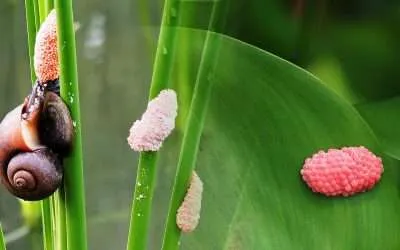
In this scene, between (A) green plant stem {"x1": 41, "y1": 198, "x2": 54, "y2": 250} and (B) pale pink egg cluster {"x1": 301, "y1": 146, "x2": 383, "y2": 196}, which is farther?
(A) green plant stem {"x1": 41, "y1": 198, "x2": 54, "y2": 250}

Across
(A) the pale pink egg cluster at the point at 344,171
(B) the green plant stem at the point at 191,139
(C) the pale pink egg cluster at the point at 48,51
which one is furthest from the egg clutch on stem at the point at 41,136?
(A) the pale pink egg cluster at the point at 344,171

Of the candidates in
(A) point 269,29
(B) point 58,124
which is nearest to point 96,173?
(B) point 58,124

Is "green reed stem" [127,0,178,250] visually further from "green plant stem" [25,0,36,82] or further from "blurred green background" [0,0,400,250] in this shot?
"green plant stem" [25,0,36,82]

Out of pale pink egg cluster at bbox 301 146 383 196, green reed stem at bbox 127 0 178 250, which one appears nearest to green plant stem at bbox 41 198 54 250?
green reed stem at bbox 127 0 178 250

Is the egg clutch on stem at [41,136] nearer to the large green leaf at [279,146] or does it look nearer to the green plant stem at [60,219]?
the green plant stem at [60,219]

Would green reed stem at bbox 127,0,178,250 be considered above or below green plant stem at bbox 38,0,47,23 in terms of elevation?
below

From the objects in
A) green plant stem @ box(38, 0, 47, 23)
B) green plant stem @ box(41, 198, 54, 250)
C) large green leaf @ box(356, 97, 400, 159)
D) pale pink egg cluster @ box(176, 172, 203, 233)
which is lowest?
green plant stem @ box(41, 198, 54, 250)

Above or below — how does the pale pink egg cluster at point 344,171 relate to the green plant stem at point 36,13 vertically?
below

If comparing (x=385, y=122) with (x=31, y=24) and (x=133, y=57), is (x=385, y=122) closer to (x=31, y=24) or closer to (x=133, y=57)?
(x=133, y=57)
